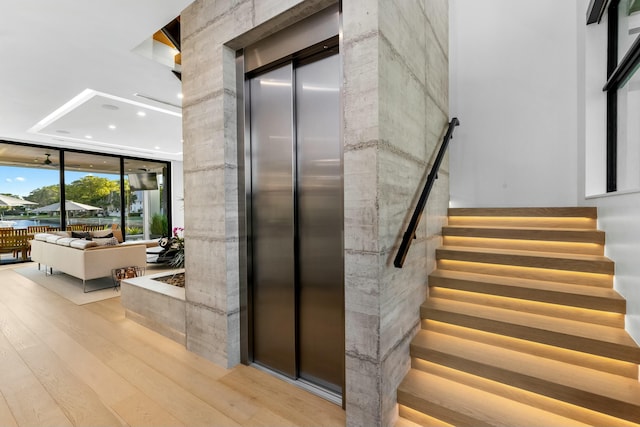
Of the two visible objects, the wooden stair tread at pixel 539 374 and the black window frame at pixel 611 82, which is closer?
the wooden stair tread at pixel 539 374

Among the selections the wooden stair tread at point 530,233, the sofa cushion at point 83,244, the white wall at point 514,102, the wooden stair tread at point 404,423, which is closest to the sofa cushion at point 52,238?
the sofa cushion at point 83,244

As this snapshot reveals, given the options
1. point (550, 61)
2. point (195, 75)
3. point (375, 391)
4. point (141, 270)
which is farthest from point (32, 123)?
point (550, 61)

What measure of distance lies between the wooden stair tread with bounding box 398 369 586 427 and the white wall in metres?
2.69

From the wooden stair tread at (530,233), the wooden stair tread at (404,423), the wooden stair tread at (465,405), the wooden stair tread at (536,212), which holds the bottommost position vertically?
the wooden stair tread at (404,423)

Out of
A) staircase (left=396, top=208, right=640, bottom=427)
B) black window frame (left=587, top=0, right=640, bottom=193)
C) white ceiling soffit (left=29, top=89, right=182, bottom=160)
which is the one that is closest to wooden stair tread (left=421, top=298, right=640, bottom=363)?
staircase (left=396, top=208, right=640, bottom=427)

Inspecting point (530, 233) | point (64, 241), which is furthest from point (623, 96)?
point (64, 241)

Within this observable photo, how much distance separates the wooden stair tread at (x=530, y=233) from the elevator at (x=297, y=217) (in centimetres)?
156

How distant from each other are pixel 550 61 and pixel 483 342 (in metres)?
3.46

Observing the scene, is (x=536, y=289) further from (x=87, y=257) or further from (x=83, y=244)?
(x=83, y=244)

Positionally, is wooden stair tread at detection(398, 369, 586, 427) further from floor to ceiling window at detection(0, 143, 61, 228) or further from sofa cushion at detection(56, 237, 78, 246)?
floor to ceiling window at detection(0, 143, 61, 228)

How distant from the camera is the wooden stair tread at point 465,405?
5.23ft

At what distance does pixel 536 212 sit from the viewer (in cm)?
289

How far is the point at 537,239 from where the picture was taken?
8.48 feet

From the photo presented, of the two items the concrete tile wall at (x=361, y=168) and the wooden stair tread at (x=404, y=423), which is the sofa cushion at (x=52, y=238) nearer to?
the concrete tile wall at (x=361, y=168)
